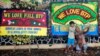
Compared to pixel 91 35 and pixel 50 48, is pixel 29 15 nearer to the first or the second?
pixel 50 48

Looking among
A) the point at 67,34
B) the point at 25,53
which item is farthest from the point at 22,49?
the point at 67,34

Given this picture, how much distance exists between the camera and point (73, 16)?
9812mm

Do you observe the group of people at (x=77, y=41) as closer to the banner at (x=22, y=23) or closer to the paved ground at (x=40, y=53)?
the paved ground at (x=40, y=53)

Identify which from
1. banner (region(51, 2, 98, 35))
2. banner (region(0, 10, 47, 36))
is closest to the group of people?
banner (region(51, 2, 98, 35))

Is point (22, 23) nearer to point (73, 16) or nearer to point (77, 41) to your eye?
point (73, 16)

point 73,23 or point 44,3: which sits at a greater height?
point 44,3

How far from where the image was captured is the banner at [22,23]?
9.65 metres

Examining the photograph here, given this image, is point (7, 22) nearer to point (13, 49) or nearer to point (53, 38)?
point (13, 49)

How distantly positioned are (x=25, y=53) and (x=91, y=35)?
210cm

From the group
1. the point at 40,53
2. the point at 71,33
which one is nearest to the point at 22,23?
the point at 40,53

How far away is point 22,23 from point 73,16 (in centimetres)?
157

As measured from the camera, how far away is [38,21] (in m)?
9.76

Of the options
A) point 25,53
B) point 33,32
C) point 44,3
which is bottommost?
point 25,53

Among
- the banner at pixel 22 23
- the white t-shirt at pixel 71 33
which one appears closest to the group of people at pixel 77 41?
the white t-shirt at pixel 71 33
